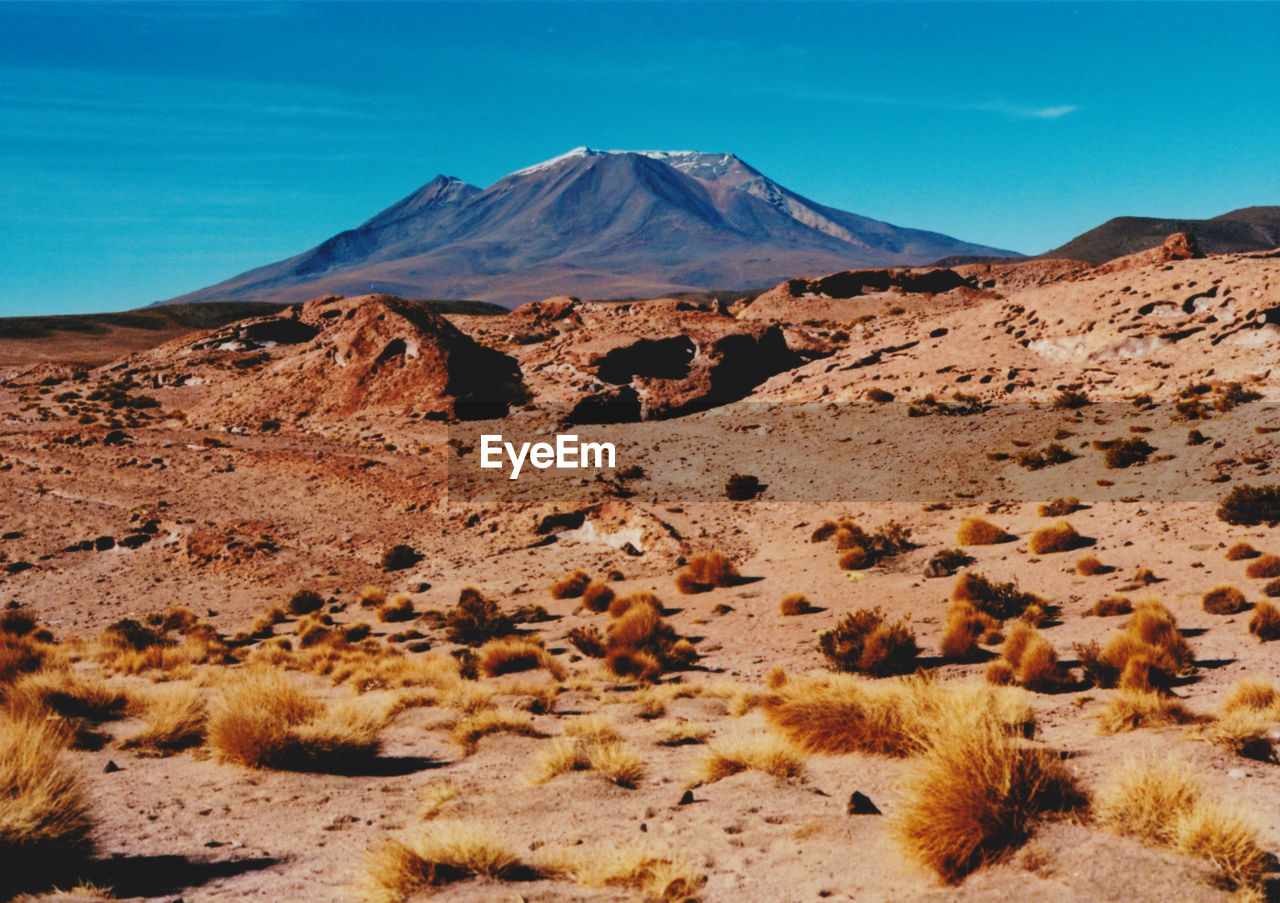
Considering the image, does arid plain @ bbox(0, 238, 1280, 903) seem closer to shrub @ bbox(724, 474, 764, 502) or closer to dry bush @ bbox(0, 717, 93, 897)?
dry bush @ bbox(0, 717, 93, 897)

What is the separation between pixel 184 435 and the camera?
31609 millimetres

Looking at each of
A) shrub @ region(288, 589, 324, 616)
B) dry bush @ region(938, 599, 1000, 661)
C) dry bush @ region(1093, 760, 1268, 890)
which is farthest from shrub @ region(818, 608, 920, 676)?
shrub @ region(288, 589, 324, 616)

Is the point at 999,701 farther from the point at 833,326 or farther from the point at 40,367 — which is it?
the point at 40,367

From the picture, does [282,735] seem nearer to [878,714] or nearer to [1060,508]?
[878,714]

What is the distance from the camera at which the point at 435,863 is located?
17.3 feet

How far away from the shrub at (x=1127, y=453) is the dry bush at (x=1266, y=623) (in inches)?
390

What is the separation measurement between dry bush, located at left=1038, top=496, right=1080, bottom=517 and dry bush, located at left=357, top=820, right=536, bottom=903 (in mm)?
15993

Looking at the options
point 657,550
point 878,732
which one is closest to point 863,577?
point 657,550

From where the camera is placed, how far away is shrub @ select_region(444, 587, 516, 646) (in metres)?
15.2

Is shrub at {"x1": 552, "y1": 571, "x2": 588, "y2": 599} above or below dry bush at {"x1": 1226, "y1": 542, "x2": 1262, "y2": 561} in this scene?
below

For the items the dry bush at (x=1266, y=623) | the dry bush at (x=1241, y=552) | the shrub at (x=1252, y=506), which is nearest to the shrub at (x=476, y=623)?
the dry bush at (x=1266, y=623)

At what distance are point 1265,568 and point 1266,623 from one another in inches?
128

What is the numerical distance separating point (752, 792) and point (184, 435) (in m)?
31.2

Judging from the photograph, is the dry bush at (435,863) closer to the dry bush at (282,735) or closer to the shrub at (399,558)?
the dry bush at (282,735)
